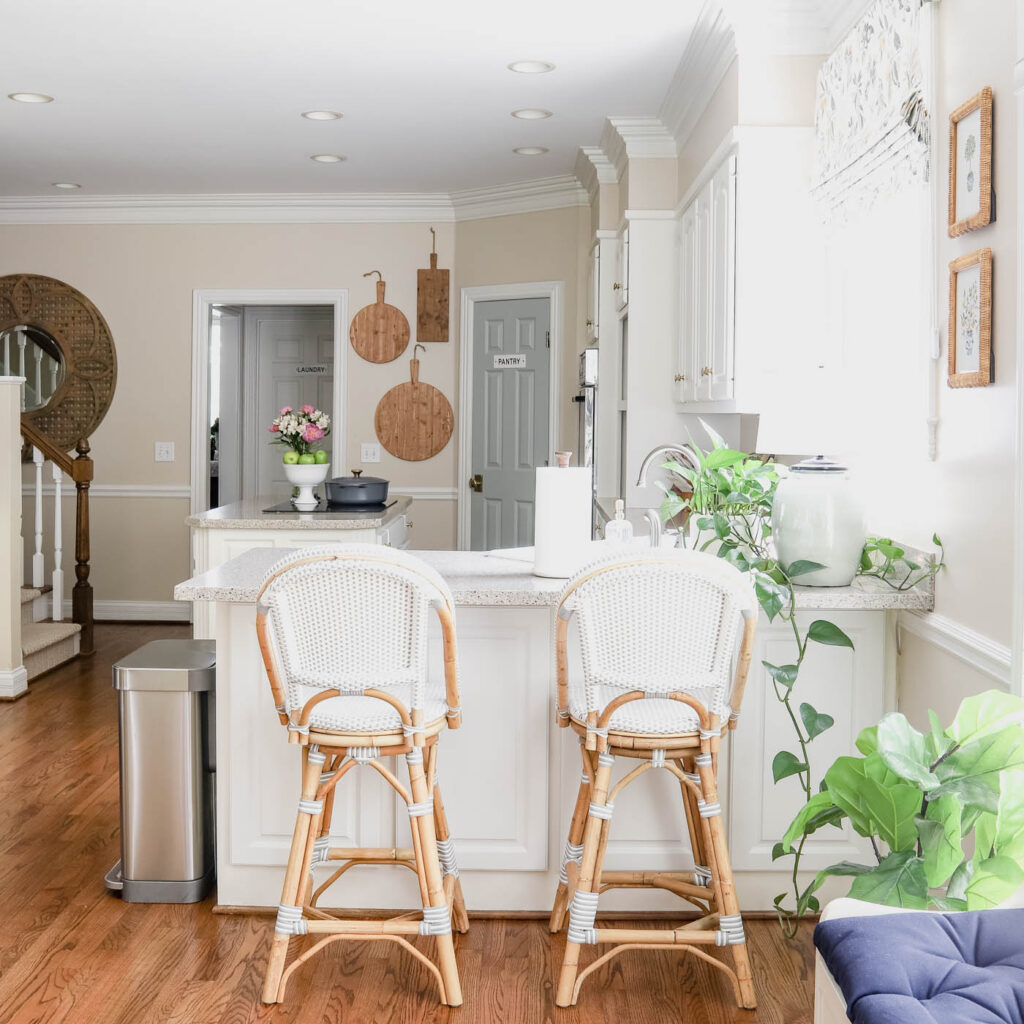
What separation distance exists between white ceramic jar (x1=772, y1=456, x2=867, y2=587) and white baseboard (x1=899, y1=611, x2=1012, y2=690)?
Answer: 0.19m

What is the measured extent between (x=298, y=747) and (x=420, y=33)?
240 cm

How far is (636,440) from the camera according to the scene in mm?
4969

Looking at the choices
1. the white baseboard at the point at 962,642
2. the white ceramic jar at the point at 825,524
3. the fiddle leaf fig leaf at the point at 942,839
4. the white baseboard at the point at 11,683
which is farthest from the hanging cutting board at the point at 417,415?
the fiddle leaf fig leaf at the point at 942,839

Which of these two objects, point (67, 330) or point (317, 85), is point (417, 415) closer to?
point (67, 330)

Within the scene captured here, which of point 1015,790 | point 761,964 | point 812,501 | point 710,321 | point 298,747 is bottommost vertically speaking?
point 761,964

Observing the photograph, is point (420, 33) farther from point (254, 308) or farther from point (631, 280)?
point (254, 308)

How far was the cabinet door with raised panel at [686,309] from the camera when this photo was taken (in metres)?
4.39

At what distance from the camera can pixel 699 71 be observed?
158 inches

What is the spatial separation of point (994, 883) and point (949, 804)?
130 millimetres

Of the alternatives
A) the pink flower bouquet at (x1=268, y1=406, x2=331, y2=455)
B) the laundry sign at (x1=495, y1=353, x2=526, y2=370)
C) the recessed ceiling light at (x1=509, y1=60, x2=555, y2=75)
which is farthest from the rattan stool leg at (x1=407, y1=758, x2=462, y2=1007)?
the laundry sign at (x1=495, y1=353, x2=526, y2=370)

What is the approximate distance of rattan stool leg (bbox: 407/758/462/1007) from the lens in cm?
238

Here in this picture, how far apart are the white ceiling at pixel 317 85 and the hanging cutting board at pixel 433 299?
0.52m

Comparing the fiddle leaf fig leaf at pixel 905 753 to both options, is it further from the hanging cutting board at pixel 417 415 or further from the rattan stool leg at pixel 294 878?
the hanging cutting board at pixel 417 415

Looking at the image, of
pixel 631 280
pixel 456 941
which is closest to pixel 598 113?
pixel 631 280
